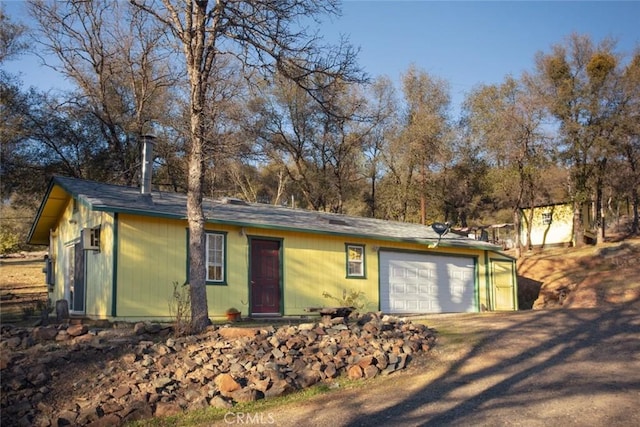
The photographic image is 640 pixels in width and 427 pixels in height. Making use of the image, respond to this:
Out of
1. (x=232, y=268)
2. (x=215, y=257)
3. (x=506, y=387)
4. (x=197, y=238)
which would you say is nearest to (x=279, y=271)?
(x=232, y=268)

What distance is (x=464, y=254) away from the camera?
20.8 m

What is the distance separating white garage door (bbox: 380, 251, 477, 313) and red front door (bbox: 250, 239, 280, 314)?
3.79m

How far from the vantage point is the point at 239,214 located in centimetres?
1605

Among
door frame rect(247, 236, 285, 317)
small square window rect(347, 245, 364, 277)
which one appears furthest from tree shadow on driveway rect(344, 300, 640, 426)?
small square window rect(347, 245, 364, 277)

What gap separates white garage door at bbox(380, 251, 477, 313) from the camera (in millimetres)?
18609

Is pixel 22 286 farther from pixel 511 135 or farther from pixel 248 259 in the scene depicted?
pixel 511 135

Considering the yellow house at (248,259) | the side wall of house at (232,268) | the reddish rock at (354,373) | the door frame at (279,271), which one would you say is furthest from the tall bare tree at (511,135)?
the reddish rock at (354,373)

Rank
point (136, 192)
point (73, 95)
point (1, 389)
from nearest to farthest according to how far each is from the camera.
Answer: point (1, 389)
point (136, 192)
point (73, 95)

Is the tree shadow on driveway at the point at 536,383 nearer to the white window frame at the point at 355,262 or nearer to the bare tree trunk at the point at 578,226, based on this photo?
the white window frame at the point at 355,262

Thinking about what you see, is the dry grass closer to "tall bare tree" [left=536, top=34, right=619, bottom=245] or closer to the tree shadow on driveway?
the tree shadow on driveway

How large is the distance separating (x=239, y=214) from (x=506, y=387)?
9.68 metres

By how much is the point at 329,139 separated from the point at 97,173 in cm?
1223

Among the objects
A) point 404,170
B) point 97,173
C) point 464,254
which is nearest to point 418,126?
point 404,170

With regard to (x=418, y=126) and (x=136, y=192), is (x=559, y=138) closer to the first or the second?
(x=418, y=126)
